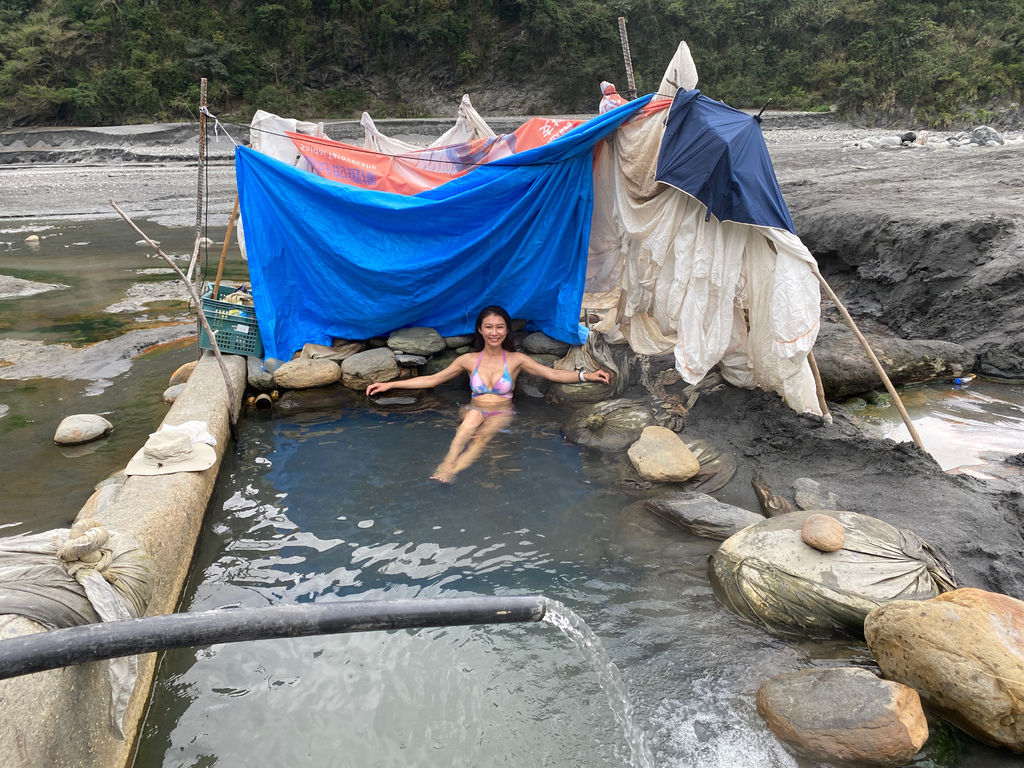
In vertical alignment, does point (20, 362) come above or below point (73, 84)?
below

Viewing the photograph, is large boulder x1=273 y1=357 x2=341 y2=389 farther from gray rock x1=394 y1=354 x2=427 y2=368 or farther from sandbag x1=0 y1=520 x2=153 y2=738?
sandbag x1=0 y1=520 x2=153 y2=738

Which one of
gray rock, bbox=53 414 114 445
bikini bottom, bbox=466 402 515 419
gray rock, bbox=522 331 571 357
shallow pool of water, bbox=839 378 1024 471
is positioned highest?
gray rock, bbox=522 331 571 357

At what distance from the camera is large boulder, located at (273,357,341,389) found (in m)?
5.98

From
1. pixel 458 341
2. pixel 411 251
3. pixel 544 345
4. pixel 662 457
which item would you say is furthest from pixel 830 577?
pixel 411 251

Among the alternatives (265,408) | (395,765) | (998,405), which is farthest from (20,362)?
(998,405)

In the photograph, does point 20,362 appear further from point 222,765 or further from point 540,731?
point 540,731

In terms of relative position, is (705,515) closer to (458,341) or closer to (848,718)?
(848,718)

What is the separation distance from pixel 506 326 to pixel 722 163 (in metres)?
2.19

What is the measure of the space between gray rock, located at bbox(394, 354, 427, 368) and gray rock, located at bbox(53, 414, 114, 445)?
97.2 inches

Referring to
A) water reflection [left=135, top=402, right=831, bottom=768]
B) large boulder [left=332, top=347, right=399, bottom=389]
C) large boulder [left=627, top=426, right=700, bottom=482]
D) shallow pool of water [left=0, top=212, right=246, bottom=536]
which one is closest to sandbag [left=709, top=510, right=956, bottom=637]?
water reflection [left=135, top=402, right=831, bottom=768]

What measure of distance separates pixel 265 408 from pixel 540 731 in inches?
159

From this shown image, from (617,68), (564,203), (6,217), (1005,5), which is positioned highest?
(1005,5)

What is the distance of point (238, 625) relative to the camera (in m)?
1.79

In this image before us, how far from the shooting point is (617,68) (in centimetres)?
3541
